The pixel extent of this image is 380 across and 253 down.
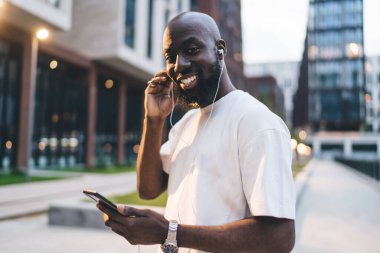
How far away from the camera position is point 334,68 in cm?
7356

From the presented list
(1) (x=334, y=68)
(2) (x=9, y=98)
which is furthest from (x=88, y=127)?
(1) (x=334, y=68)

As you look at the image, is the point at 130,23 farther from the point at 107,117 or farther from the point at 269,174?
the point at 269,174

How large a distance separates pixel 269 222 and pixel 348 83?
79.3 metres

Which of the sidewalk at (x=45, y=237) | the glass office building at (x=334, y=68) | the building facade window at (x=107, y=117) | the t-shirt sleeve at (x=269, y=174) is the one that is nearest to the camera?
the t-shirt sleeve at (x=269, y=174)

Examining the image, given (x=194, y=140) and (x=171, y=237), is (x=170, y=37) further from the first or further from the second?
(x=171, y=237)

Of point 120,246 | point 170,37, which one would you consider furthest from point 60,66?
point 170,37

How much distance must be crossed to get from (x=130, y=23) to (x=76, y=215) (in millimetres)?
20149

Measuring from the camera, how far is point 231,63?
150 feet

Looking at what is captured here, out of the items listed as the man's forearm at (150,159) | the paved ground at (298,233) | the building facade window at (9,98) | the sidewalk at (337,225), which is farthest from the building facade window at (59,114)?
the man's forearm at (150,159)

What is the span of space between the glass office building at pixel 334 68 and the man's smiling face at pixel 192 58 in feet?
251

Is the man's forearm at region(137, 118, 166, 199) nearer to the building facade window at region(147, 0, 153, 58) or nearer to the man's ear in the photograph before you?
the man's ear

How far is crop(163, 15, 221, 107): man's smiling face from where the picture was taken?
1447mm

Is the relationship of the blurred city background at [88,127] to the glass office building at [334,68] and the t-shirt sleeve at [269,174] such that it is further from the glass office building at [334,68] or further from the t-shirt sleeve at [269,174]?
the glass office building at [334,68]

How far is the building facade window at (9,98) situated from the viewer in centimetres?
1772
